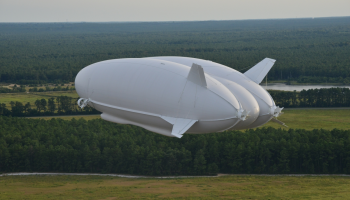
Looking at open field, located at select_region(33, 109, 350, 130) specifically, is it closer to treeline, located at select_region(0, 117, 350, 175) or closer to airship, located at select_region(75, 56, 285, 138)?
treeline, located at select_region(0, 117, 350, 175)

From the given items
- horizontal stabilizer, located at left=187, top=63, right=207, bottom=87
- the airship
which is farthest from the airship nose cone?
horizontal stabilizer, located at left=187, top=63, right=207, bottom=87

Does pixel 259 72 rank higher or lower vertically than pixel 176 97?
higher

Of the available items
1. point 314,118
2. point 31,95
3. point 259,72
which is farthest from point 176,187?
point 31,95

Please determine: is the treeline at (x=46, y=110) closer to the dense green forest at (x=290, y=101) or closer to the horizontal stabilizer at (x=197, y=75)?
the dense green forest at (x=290, y=101)

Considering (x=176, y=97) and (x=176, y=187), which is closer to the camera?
(x=176, y=97)

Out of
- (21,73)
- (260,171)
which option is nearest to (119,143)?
(260,171)


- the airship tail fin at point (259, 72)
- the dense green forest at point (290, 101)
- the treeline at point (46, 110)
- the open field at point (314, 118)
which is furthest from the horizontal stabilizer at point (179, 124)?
the dense green forest at point (290, 101)

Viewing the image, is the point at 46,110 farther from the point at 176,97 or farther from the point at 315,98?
the point at 176,97
